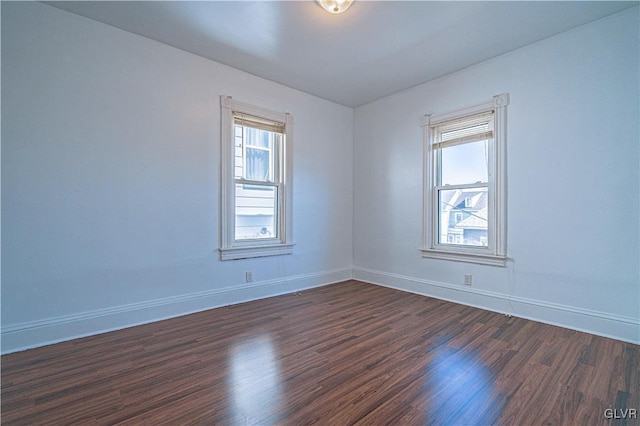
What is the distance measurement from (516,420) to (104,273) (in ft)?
11.0

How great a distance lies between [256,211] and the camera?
3.84 m

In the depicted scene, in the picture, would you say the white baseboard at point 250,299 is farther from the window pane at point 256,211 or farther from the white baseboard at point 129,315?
the window pane at point 256,211

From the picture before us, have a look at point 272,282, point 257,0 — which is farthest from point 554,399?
point 257,0

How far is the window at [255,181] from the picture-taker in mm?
3488

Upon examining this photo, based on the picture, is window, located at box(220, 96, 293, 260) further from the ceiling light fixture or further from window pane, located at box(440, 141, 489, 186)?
window pane, located at box(440, 141, 489, 186)

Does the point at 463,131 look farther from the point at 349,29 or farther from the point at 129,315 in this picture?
the point at 129,315

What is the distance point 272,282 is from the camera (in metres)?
3.90

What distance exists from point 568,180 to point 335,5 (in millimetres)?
2741

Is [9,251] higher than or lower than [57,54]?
lower

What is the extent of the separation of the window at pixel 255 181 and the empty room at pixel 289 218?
3 centimetres

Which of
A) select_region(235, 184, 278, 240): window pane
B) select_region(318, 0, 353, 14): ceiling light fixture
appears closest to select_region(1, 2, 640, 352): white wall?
select_region(235, 184, 278, 240): window pane

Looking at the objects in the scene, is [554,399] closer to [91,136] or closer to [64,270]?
[64,270]

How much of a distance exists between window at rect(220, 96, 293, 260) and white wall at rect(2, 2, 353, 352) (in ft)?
0.44

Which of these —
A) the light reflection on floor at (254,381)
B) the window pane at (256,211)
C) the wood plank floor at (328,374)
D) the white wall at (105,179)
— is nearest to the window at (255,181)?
the window pane at (256,211)
